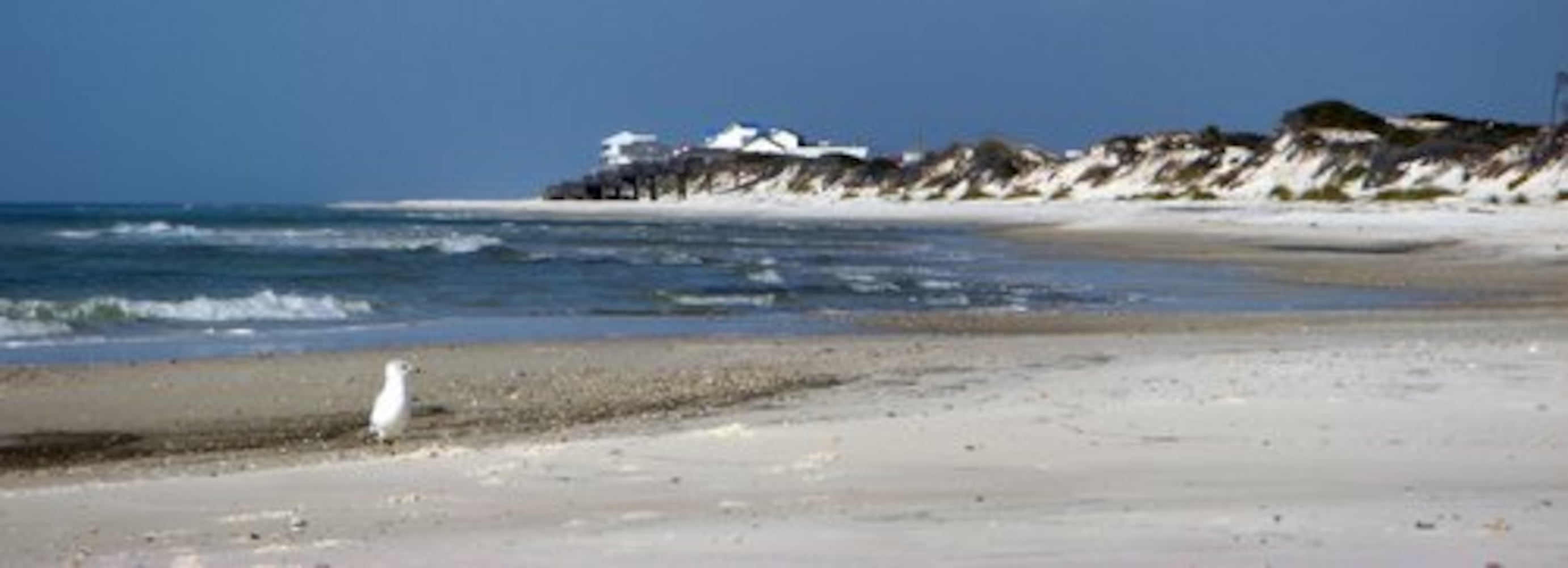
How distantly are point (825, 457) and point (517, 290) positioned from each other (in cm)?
2167

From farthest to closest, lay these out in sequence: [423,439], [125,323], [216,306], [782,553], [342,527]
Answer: [216,306] < [125,323] < [423,439] < [342,527] < [782,553]

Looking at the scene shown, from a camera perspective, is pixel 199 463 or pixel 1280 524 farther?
pixel 199 463

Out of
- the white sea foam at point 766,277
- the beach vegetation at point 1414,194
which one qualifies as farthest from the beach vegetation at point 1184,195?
the white sea foam at point 766,277

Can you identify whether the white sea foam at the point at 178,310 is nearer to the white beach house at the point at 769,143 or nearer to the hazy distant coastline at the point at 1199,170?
the hazy distant coastline at the point at 1199,170

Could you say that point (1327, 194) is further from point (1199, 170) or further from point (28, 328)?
point (28, 328)

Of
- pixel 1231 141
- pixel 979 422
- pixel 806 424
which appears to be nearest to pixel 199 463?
pixel 806 424

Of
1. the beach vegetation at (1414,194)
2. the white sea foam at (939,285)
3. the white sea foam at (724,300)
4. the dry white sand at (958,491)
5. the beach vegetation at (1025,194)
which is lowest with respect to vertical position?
the beach vegetation at (1025,194)

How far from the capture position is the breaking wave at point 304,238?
49.2 meters

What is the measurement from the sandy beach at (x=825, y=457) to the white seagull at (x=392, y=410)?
19cm

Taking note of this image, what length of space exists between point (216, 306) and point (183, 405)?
11.0 meters

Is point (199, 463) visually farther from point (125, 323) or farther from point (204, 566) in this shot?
point (125, 323)

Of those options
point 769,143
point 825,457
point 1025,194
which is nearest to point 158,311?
point 825,457

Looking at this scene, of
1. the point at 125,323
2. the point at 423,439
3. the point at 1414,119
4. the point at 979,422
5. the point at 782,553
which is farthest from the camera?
the point at 1414,119

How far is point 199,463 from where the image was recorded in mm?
9898
